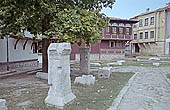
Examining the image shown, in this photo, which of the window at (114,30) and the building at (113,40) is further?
the window at (114,30)

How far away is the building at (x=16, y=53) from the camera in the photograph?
42.5 feet

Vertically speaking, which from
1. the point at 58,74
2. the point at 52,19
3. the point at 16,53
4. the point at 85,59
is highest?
the point at 52,19

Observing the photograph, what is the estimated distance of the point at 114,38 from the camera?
93.1 feet

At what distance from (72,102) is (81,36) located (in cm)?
365

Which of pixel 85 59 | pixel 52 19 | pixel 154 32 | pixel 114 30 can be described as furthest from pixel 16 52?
pixel 154 32

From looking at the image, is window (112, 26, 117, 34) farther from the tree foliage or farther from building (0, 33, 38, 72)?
the tree foliage

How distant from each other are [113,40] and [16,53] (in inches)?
721

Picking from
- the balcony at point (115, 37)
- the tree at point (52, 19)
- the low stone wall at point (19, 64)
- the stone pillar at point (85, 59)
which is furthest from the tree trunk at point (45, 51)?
the balcony at point (115, 37)

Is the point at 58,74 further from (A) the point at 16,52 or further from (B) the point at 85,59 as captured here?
(A) the point at 16,52

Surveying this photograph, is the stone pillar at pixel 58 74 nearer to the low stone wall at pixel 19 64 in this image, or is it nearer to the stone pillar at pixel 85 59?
the stone pillar at pixel 85 59

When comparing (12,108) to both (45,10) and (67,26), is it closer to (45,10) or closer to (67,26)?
(67,26)

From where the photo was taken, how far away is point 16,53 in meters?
14.7

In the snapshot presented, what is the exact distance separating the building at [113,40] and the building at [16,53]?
12.3 meters

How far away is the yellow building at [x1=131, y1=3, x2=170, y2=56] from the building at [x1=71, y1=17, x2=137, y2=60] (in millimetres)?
6147
